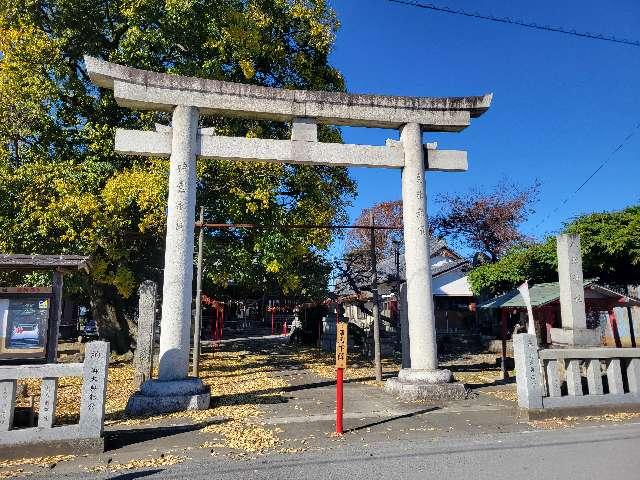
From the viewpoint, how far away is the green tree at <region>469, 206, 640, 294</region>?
54.9ft

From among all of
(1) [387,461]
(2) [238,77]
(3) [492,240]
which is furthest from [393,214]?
(1) [387,461]

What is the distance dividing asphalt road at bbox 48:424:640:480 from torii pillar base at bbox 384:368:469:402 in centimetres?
262

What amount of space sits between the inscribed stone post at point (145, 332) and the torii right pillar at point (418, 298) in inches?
213

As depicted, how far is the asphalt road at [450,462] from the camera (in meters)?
4.89

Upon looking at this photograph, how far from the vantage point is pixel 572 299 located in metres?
9.40

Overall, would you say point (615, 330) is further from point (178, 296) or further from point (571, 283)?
point (178, 296)

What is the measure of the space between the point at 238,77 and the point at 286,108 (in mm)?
5508

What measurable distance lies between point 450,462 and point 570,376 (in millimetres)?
3742

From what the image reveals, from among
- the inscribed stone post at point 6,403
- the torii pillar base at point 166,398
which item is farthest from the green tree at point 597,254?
the inscribed stone post at point 6,403

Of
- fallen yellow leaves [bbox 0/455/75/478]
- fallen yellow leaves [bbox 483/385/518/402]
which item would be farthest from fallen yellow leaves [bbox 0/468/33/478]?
fallen yellow leaves [bbox 483/385/518/402]

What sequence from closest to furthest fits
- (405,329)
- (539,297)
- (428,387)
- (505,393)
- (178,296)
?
(178,296), (428,387), (505,393), (405,329), (539,297)

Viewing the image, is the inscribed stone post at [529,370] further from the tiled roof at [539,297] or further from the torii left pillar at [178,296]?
the torii left pillar at [178,296]

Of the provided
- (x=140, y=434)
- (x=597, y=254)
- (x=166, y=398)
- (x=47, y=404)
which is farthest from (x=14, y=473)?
(x=597, y=254)

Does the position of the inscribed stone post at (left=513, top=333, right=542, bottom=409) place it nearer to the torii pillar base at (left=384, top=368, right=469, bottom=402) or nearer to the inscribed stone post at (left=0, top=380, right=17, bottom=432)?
the torii pillar base at (left=384, top=368, right=469, bottom=402)
